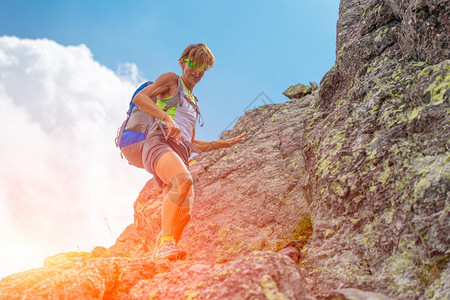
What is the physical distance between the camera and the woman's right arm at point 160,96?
629cm

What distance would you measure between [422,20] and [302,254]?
12.8 ft

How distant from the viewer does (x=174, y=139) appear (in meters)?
6.59

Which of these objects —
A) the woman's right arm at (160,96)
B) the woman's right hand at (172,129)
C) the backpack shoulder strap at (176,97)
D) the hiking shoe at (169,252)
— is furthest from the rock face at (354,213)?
the backpack shoulder strap at (176,97)

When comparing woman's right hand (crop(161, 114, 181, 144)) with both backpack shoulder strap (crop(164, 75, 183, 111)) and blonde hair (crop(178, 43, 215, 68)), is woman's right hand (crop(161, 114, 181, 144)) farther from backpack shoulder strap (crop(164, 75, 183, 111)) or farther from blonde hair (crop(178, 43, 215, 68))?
blonde hair (crop(178, 43, 215, 68))

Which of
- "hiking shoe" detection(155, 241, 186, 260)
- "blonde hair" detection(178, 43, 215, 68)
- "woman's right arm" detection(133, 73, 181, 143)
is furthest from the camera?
"blonde hair" detection(178, 43, 215, 68)

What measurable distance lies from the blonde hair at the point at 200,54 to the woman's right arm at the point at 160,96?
53 cm

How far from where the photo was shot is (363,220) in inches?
195

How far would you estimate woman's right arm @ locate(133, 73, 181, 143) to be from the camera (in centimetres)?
629

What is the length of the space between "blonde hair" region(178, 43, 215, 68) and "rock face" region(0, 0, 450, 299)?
2.39 meters

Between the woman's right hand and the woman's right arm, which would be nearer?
the woman's right hand

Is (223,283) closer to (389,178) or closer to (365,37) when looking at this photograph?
(389,178)

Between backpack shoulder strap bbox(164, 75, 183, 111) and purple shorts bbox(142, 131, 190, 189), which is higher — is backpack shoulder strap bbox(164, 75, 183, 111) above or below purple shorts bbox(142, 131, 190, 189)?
above

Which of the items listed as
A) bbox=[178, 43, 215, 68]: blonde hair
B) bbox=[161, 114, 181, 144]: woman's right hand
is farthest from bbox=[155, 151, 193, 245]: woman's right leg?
bbox=[178, 43, 215, 68]: blonde hair

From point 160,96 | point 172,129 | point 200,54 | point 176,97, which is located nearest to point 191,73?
point 200,54
